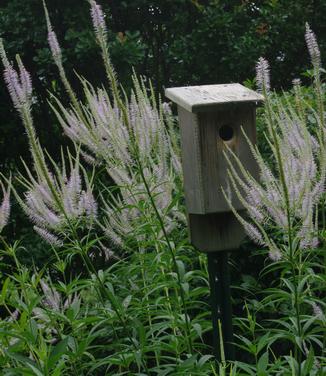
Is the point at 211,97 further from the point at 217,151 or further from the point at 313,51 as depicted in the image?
the point at 313,51

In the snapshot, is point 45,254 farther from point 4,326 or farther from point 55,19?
point 4,326

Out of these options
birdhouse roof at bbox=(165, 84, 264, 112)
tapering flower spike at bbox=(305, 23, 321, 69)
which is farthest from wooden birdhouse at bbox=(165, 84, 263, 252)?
tapering flower spike at bbox=(305, 23, 321, 69)

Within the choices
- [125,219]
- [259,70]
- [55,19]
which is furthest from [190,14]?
[259,70]

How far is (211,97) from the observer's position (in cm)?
402

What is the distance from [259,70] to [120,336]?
2343 mm

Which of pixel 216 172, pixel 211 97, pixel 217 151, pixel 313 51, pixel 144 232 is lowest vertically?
pixel 144 232

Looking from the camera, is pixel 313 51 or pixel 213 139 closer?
pixel 313 51

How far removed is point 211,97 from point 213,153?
0.30m

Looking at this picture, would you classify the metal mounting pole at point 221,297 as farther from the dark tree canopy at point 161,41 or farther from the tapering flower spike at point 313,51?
the dark tree canopy at point 161,41

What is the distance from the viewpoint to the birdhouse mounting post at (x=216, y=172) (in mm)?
3988

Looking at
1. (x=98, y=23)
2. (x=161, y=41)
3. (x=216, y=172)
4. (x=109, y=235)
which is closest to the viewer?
(x=98, y=23)

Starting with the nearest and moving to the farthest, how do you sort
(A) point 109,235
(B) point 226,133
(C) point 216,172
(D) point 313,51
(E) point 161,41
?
(D) point 313,51
(C) point 216,172
(B) point 226,133
(A) point 109,235
(E) point 161,41

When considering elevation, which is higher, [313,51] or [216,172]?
[313,51]

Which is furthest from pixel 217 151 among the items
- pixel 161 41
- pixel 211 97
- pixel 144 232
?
pixel 161 41
